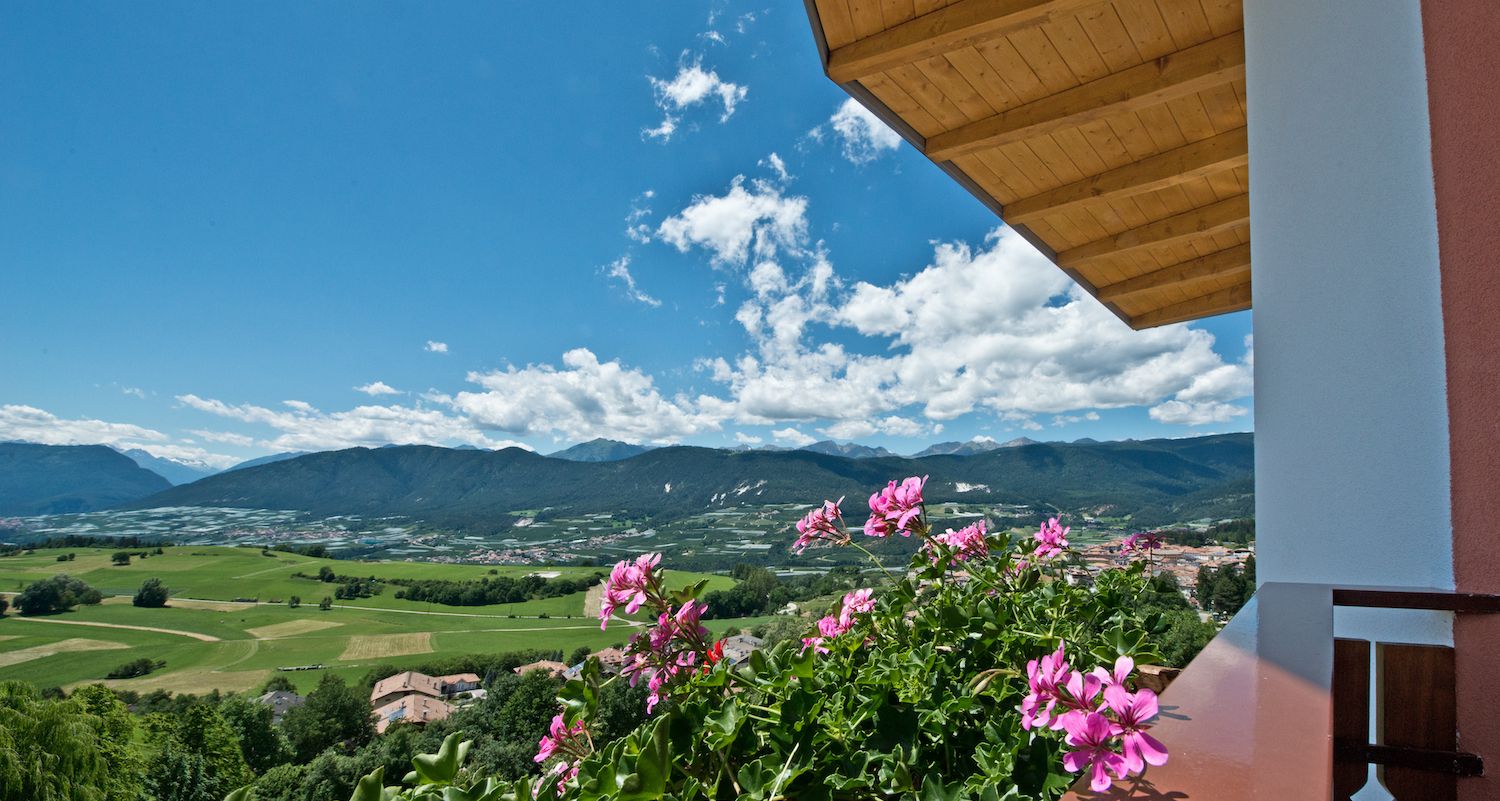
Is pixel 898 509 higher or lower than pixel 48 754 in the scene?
higher

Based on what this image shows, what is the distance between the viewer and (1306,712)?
491 mm

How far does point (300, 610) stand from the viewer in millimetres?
44969

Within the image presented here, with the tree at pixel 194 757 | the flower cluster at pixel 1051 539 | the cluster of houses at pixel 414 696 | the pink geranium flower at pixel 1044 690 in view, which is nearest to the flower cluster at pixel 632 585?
the pink geranium flower at pixel 1044 690

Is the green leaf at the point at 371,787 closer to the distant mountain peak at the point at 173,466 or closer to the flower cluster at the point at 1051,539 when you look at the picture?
the flower cluster at the point at 1051,539

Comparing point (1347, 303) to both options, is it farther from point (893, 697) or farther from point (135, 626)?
point (135, 626)

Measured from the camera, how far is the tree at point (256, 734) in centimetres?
2406

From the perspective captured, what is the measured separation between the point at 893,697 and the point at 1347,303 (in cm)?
108

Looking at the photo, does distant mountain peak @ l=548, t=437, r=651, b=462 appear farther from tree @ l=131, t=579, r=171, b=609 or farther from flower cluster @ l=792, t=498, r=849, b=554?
flower cluster @ l=792, t=498, r=849, b=554

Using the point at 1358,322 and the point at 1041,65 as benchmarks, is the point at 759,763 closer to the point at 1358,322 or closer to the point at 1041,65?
the point at 1358,322

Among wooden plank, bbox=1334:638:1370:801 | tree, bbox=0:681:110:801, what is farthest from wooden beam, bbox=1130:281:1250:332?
tree, bbox=0:681:110:801

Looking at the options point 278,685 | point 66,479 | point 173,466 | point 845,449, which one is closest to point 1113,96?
point 278,685

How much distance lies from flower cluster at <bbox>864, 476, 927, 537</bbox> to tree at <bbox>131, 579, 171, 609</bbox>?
6112cm

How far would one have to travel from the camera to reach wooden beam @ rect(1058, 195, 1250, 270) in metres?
2.55

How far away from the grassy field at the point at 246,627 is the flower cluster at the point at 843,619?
33.8 meters
